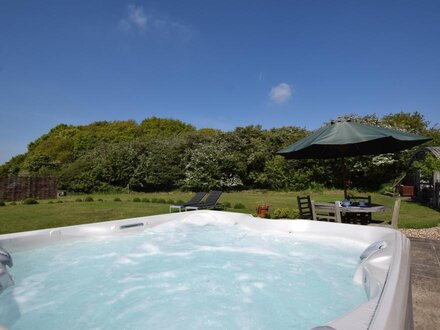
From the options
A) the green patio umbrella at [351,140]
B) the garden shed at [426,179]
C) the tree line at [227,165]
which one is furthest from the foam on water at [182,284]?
the tree line at [227,165]

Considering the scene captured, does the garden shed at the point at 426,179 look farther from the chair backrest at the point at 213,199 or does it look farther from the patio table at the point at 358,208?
the chair backrest at the point at 213,199

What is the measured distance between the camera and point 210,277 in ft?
12.3

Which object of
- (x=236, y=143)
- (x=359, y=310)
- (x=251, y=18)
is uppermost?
(x=251, y=18)

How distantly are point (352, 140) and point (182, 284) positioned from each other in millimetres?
3592

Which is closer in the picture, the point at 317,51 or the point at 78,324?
the point at 78,324

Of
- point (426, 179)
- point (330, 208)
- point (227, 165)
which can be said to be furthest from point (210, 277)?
point (227, 165)

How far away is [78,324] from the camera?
2631 mm

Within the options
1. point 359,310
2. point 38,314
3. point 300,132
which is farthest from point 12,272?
point 300,132

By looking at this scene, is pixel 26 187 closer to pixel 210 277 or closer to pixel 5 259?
pixel 5 259

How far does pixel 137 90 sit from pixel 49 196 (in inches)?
375

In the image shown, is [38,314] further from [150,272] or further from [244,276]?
[244,276]

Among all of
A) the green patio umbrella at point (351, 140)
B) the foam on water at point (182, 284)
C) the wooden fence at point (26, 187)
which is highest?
the green patio umbrella at point (351, 140)

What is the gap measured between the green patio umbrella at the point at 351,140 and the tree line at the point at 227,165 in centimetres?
888

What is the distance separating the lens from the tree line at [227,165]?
15211mm
